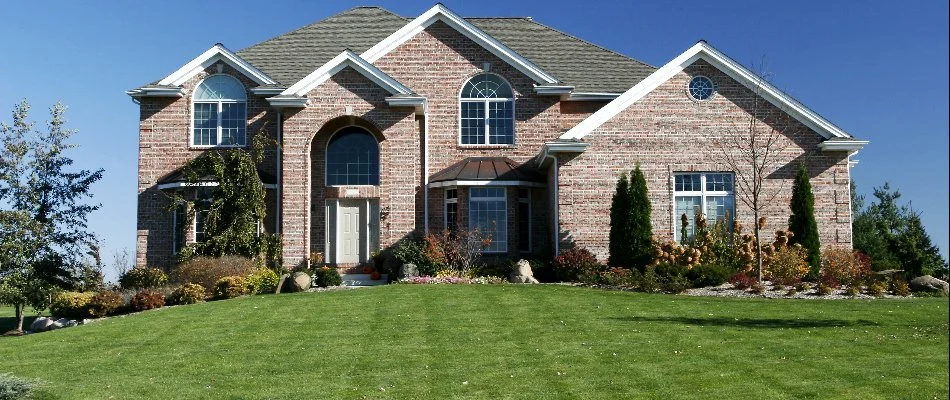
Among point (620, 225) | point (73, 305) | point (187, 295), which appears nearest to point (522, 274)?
point (620, 225)

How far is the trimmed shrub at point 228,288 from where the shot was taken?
22734 millimetres

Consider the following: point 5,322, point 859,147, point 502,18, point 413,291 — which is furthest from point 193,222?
point 859,147

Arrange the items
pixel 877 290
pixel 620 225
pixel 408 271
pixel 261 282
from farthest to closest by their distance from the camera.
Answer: pixel 408 271
pixel 620 225
pixel 261 282
pixel 877 290

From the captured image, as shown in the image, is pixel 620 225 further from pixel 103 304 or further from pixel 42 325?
pixel 42 325

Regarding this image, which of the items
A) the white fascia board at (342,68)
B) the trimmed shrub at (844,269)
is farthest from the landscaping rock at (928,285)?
the white fascia board at (342,68)

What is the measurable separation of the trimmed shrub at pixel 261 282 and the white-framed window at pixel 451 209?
5.81m

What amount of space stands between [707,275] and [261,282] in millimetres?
11028

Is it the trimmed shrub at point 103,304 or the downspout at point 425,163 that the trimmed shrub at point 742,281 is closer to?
the downspout at point 425,163

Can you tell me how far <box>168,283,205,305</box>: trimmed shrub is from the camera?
22273 mm

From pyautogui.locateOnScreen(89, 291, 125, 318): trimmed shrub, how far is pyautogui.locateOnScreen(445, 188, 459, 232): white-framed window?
31.7ft

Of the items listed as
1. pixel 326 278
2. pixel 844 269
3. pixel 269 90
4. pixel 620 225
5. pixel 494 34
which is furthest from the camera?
pixel 494 34

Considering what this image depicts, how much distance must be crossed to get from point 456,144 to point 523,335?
14223mm

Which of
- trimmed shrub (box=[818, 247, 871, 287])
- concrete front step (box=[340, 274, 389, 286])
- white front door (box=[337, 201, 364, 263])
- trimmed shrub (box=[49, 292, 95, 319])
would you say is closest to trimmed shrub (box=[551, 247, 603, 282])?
concrete front step (box=[340, 274, 389, 286])

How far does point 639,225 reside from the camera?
2414 centimetres
